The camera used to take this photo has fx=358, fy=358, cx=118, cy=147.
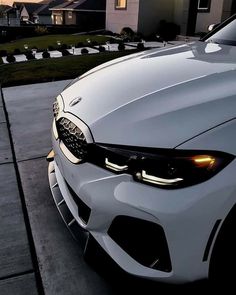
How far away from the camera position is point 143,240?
1.79 m

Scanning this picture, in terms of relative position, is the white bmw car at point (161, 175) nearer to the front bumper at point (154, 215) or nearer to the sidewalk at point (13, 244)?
the front bumper at point (154, 215)

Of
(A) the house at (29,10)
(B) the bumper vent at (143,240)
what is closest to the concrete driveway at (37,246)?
(B) the bumper vent at (143,240)

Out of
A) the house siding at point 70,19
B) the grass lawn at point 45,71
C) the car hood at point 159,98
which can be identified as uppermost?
the car hood at point 159,98

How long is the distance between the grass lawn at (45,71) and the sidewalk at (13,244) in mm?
4581

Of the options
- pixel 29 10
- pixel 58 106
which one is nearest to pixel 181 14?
pixel 58 106

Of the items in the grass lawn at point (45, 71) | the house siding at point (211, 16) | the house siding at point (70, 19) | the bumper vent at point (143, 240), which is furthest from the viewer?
the house siding at point (70, 19)

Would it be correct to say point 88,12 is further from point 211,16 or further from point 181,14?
point 211,16

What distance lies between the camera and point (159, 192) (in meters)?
1.68

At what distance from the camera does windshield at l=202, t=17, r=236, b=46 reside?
3319 mm

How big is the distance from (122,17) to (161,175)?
22.2m

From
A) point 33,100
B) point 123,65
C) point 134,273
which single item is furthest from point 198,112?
point 33,100

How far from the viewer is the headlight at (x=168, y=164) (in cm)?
165

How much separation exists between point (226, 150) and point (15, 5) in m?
90.8

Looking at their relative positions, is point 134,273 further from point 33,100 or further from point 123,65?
point 33,100
